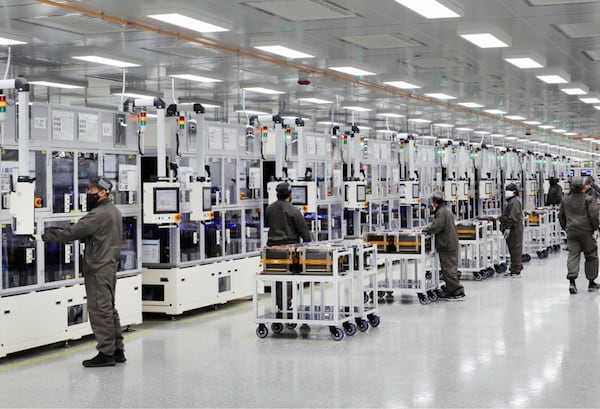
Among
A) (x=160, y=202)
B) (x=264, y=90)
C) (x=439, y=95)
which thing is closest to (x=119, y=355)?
(x=160, y=202)

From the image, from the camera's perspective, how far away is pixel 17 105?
778 centimetres

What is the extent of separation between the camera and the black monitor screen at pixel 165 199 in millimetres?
9359

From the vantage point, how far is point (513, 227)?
14.2m

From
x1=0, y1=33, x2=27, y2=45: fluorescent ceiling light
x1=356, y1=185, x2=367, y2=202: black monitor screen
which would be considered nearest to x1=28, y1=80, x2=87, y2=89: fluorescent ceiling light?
x1=0, y1=33, x2=27, y2=45: fluorescent ceiling light

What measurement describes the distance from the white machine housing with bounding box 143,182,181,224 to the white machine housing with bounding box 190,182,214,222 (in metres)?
0.57

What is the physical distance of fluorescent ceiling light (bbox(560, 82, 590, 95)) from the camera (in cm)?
1551

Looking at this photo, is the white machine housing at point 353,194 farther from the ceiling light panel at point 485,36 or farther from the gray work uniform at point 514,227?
the ceiling light panel at point 485,36

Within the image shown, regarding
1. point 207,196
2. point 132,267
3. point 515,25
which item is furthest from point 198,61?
point 515,25

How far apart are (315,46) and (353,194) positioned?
3271mm

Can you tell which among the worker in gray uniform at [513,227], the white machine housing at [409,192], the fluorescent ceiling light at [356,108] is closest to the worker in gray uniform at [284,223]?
the worker in gray uniform at [513,227]

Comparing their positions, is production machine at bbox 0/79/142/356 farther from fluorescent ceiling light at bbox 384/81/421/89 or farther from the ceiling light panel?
fluorescent ceiling light at bbox 384/81/421/89

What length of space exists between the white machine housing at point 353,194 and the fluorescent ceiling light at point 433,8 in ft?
15.9

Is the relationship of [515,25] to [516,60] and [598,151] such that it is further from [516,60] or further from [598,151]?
[598,151]

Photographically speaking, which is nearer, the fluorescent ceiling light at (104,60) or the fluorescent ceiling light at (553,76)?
the fluorescent ceiling light at (104,60)
